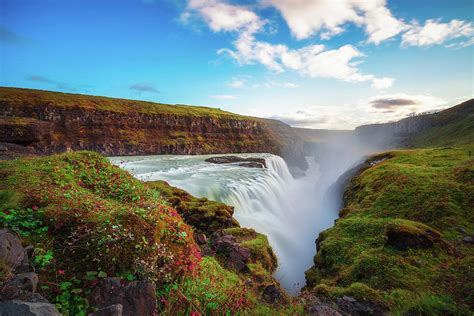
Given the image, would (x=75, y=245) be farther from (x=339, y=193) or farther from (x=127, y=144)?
(x=127, y=144)

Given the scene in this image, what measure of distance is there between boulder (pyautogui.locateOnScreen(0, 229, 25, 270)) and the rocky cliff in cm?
5791

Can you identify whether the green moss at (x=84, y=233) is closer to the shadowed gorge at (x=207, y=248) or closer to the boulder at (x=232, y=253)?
the shadowed gorge at (x=207, y=248)

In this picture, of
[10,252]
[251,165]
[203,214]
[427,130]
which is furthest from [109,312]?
[427,130]

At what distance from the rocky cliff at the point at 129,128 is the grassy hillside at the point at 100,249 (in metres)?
55.3

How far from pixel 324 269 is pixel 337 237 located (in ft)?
7.01

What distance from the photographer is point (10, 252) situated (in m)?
4.62

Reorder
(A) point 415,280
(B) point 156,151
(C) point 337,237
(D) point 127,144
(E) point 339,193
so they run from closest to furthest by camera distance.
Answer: (A) point 415,280
(C) point 337,237
(E) point 339,193
(D) point 127,144
(B) point 156,151

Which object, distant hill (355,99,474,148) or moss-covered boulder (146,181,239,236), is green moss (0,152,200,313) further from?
distant hill (355,99,474,148)

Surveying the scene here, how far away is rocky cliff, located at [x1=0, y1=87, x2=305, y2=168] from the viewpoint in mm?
76438

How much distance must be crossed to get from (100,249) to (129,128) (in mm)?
98047

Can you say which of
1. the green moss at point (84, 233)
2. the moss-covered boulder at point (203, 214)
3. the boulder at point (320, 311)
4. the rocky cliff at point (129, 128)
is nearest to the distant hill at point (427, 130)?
the rocky cliff at point (129, 128)

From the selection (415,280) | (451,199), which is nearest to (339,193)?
(451,199)

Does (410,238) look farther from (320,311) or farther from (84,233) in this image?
(84,233)

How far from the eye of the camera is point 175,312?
195 inches
